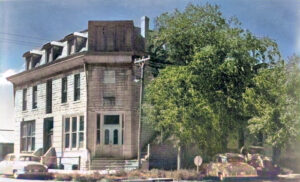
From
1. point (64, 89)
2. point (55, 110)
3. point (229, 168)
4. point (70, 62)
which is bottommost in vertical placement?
point (229, 168)

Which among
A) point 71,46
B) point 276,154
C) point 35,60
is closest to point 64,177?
point 71,46

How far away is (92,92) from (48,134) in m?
5.48

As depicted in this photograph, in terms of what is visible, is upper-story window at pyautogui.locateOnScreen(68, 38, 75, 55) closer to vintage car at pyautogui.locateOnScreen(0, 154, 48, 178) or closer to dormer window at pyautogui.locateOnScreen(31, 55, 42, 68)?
dormer window at pyautogui.locateOnScreen(31, 55, 42, 68)

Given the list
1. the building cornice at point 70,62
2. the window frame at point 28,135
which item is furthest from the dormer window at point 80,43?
the window frame at point 28,135

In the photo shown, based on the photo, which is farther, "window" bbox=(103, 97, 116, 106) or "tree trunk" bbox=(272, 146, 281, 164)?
"window" bbox=(103, 97, 116, 106)

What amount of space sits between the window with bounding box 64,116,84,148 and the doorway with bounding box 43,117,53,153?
6.01 feet

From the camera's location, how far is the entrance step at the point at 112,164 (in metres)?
23.1

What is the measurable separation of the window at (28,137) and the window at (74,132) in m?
3.56

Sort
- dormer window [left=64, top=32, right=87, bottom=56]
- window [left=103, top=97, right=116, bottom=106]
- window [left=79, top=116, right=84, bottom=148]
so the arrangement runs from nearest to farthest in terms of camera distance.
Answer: window [left=103, top=97, right=116, bottom=106]
window [left=79, top=116, right=84, bottom=148]
dormer window [left=64, top=32, right=87, bottom=56]

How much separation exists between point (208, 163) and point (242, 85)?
4.47 metres

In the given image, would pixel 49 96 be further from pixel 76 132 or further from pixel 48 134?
pixel 76 132

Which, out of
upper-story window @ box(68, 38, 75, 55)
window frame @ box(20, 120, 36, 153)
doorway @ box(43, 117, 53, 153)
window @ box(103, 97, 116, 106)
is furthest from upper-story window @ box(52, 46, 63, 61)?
window @ box(103, 97, 116, 106)

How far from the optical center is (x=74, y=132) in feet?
84.6

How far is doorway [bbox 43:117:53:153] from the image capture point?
2774 centimetres
